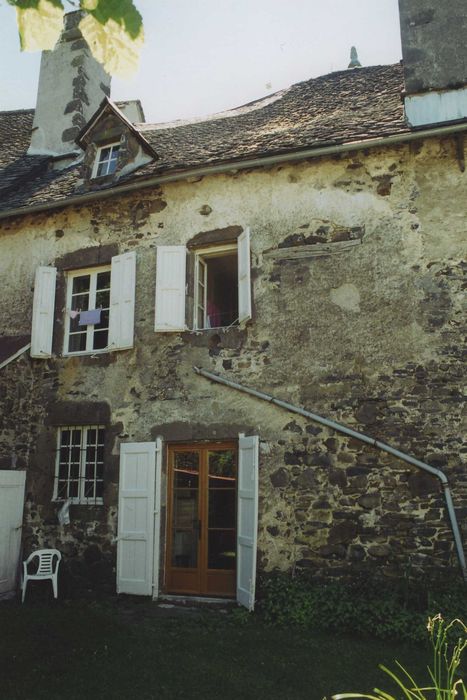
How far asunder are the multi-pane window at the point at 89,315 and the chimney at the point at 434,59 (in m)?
5.02

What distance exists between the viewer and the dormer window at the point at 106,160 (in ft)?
31.3

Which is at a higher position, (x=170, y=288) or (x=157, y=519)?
(x=170, y=288)

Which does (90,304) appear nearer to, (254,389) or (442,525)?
(254,389)

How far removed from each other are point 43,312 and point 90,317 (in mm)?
702

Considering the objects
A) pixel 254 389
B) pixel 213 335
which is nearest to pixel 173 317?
pixel 213 335

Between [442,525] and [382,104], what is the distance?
609cm

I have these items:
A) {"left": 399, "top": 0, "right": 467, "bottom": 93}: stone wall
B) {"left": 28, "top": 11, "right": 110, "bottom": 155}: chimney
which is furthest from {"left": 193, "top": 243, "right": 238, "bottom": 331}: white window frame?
{"left": 28, "top": 11, "right": 110, "bottom": 155}: chimney

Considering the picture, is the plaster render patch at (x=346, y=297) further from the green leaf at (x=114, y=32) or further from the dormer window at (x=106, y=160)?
the green leaf at (x=114, y=32)

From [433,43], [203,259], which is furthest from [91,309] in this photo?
[433,43]

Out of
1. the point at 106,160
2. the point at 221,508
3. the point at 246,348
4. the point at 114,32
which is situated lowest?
the point at 221,508

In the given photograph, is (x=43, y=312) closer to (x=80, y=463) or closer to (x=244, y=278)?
(x=80, y=463)

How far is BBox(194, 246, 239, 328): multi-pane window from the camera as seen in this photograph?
8.51 m

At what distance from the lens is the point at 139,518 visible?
7605mm

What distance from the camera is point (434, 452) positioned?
6766 millimetres
